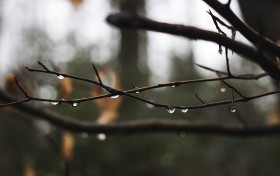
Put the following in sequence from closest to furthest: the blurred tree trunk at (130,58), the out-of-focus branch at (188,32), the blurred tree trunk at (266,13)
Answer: the out-of-focus branch at (188,32) < the blurred tree trunk at (266,13) < the blurred tree trunk at (130,58)

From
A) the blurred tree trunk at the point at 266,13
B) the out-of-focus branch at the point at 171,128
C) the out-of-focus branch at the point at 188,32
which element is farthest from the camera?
the out-of-focus branch at the point at 171,128

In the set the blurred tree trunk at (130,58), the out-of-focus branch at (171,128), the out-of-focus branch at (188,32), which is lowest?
the out-of-focus branch at (188,32)

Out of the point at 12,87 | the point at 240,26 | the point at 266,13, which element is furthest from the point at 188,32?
the point at 266,13

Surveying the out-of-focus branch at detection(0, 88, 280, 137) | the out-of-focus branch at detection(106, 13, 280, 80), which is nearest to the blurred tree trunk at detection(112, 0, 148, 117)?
the out-of-focus branch at detection(0, 88, 280, 137)

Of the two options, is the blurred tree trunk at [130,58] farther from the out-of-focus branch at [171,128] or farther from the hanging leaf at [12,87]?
the hanging leaf at [12,87]

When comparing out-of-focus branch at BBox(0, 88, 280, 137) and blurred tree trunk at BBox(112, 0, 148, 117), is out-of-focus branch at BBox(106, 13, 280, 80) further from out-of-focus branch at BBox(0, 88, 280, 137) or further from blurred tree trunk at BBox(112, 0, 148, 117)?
blurred tree trunk at BBox(112, 0, 148, 117)

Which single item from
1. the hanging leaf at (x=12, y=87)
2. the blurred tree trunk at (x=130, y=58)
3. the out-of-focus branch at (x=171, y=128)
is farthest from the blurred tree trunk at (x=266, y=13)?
the blurred tree trunk at (x=130, y=58)

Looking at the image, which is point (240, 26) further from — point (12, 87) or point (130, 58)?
point (130, 58)

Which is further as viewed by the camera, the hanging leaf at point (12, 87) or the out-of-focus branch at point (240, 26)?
the hanging leaf at point (12, 87)
